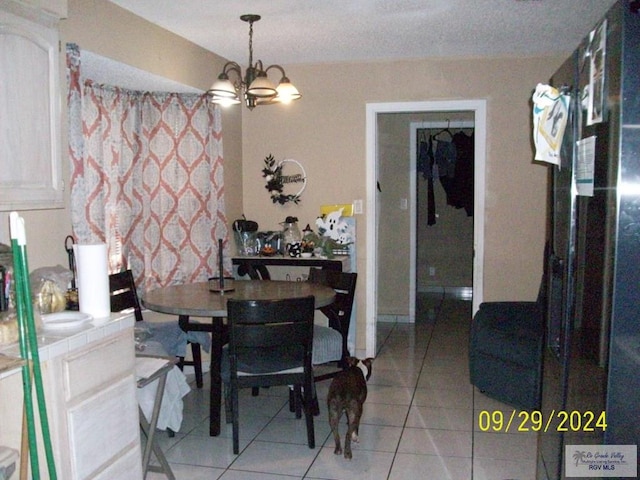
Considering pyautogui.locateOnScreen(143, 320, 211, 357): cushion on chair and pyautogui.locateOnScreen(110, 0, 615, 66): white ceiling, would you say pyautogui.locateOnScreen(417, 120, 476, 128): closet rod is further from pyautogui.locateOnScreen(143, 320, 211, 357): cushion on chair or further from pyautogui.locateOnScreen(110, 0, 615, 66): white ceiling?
pyautogui.locateOnScreen(143, 320, 211, 357): cushion on chair

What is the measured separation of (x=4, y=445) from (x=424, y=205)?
257 inches

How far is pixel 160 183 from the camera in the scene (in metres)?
4.46

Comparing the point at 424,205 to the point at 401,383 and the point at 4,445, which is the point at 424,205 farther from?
the point at 4,445

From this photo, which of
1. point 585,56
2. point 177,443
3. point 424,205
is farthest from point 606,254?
point 424,205

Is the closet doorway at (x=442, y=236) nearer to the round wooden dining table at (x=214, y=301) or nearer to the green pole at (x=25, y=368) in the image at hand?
the round wooden dining table at (x=214, y=301)

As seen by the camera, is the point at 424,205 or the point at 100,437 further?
the point at 424,205

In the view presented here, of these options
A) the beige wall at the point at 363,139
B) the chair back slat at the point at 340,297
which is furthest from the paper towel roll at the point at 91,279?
the beige wall at the point at 363,139

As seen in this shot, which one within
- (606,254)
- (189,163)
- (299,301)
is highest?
(189,163)

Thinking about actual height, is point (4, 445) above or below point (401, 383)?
above

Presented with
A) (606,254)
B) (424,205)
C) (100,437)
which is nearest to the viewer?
(606,254)

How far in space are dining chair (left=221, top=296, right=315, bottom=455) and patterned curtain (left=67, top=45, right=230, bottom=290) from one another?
1332 mm

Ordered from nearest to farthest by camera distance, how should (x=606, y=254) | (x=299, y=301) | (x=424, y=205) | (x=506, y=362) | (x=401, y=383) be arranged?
(x=606, y=254)
(x=299, y=301)
(x=506, y=362)
(x=401, y=383)
(x=424, y=205)

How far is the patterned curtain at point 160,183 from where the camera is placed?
4137mm

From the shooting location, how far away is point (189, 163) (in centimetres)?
452
